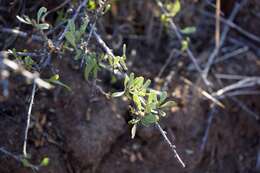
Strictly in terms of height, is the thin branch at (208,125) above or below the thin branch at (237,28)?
below

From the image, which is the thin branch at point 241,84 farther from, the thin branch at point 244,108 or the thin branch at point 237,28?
the thin branch at point 237,28

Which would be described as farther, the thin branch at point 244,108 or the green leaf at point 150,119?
the thin branch at point 244,108

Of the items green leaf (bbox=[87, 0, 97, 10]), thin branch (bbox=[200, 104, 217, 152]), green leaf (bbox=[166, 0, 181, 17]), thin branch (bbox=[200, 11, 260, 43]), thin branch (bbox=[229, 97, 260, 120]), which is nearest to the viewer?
green leaf (bbox=[87, 0, 97, 10])

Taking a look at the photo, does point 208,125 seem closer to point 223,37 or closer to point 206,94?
Result: point 206,94

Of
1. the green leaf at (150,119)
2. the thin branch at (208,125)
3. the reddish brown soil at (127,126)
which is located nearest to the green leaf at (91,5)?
the reddish brown soil at (127,126)

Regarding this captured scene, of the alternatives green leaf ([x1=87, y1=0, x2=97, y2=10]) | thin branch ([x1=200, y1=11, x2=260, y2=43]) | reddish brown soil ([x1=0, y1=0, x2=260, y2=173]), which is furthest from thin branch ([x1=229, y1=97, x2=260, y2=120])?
green leaf ([x1=87, y1=0, x2=97, y2=10])

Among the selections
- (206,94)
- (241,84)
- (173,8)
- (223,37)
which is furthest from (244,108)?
(173,8)

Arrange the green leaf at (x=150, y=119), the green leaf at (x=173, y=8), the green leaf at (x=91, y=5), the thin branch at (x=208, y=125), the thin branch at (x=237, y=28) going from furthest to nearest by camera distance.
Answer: the thin branch at (x=237, y=28)
the thin branch at (x=208, y=125)
the green leaf at (x=173, y=8)
the green leaf at (x=91, y=5)
the green leaf at (x=150, y=119)

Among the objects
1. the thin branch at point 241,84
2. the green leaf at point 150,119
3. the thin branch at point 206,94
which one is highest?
the green leaf at point 150,119

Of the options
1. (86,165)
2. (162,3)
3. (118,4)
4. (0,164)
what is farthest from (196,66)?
(0,164)

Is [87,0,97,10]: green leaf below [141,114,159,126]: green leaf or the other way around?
the other way around

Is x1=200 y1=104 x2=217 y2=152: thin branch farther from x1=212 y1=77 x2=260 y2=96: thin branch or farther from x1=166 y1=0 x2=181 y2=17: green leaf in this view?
x1=166 y1=0 x2=181 y2=17: green leaf

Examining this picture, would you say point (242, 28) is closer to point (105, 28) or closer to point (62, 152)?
point (105, 28)

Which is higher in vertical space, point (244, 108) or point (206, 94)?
point (206, 94)
